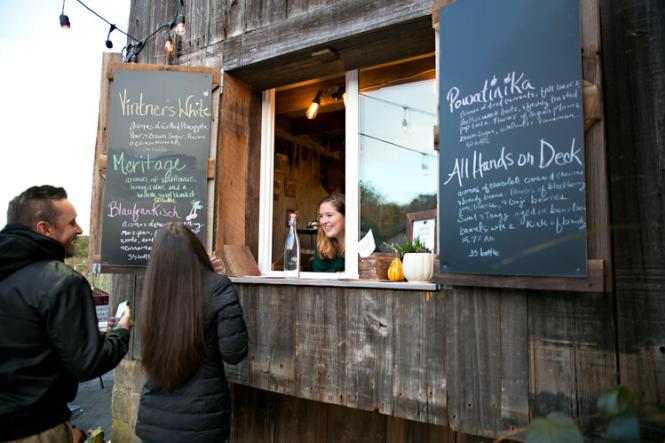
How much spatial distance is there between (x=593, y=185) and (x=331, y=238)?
1825mm

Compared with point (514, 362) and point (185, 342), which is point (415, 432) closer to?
point (514, 362)

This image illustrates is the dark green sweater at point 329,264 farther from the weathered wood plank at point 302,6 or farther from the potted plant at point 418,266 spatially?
the weathered wood plank at point 302,6

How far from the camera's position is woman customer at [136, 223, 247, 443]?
1.94m

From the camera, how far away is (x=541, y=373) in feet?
6.28

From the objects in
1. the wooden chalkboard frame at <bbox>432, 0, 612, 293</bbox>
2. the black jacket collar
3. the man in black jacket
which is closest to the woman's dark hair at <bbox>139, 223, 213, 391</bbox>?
the man in black jacket

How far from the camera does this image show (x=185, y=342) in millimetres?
1926

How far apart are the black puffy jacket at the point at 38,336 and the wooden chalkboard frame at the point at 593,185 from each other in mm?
1733

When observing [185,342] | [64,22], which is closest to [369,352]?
[185,342]

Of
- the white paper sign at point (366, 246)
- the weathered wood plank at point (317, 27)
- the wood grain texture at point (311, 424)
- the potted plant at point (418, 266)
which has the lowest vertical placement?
the wood grain texture at point (311, 424)

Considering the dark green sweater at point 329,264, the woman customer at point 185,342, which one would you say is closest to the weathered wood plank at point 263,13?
the dark green sweater at point 329,264

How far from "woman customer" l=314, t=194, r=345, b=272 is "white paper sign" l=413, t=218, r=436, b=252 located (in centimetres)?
69

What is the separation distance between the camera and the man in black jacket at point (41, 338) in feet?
5.74

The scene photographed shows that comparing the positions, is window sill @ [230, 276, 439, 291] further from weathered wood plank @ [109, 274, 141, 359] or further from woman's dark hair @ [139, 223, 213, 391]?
weathered wood plank @ [109, 274, 141, 359]

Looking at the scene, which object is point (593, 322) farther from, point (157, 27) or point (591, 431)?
point (157, 27)
